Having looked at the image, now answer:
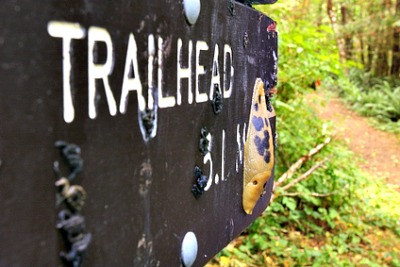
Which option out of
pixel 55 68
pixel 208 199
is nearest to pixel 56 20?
pixel 55 68

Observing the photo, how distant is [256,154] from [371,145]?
8.67 meters

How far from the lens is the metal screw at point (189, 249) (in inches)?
27.4

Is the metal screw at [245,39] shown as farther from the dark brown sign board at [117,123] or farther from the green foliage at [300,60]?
the green foliage at [300,60]

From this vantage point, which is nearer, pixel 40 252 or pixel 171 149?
pixel 40 252

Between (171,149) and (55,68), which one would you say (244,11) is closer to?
(171,149)

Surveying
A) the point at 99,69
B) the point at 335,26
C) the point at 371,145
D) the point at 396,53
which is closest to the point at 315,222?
the point at 99,69

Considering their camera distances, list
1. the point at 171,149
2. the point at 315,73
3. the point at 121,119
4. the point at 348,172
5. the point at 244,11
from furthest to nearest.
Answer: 1. the point at 348,172
2. the point at 315,73
3. the point at 244,11
4. the point at 171,149
5. the point at 121,119

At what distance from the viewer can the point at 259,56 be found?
1101mm

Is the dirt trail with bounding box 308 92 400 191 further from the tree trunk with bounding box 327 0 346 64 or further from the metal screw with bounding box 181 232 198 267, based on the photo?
the metal screw with bounding box 181 232 198 267

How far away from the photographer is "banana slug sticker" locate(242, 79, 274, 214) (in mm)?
1006

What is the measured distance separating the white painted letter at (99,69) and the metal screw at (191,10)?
0.70ft

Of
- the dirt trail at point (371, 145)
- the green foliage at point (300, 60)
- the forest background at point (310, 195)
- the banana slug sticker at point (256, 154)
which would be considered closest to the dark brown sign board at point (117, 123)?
the banana slug sticker at point (256, 154)

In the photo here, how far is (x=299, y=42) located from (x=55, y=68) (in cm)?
372

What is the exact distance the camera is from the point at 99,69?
480 millimetres
